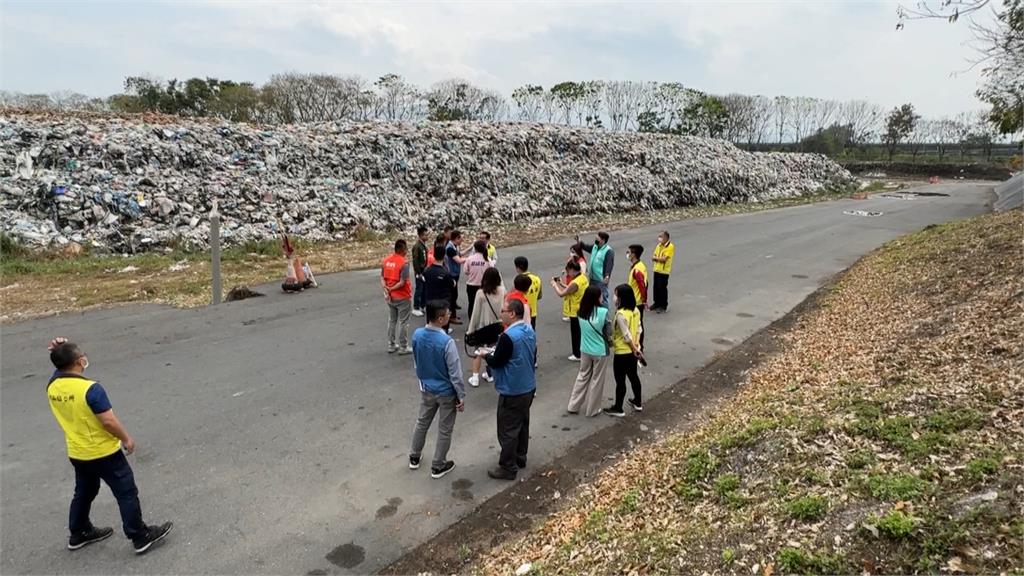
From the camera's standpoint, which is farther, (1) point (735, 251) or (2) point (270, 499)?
(1) point (735, 251)

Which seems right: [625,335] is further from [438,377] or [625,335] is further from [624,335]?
[438,377]

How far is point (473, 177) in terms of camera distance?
2609 cm

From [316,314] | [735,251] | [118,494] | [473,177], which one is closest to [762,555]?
[118,494]

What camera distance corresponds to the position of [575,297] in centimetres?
857

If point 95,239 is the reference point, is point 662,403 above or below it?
below

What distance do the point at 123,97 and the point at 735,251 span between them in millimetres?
38263

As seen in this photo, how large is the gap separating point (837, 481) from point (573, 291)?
4.55 meters

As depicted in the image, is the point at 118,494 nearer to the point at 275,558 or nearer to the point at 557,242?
the point at 275,558

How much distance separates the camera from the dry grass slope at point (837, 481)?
11.6 ft

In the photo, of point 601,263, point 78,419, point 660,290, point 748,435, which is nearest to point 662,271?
point 660,290

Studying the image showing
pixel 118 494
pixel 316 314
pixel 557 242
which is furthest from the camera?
pixel 557 242

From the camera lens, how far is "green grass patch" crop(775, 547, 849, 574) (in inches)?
136

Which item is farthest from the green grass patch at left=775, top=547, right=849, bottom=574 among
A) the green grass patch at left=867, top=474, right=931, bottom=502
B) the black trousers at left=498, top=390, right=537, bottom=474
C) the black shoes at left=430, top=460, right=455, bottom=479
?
the black shoes at left=430, top=460, right=455, bottom=479

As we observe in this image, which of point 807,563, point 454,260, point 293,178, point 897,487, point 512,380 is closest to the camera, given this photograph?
point 807,563
